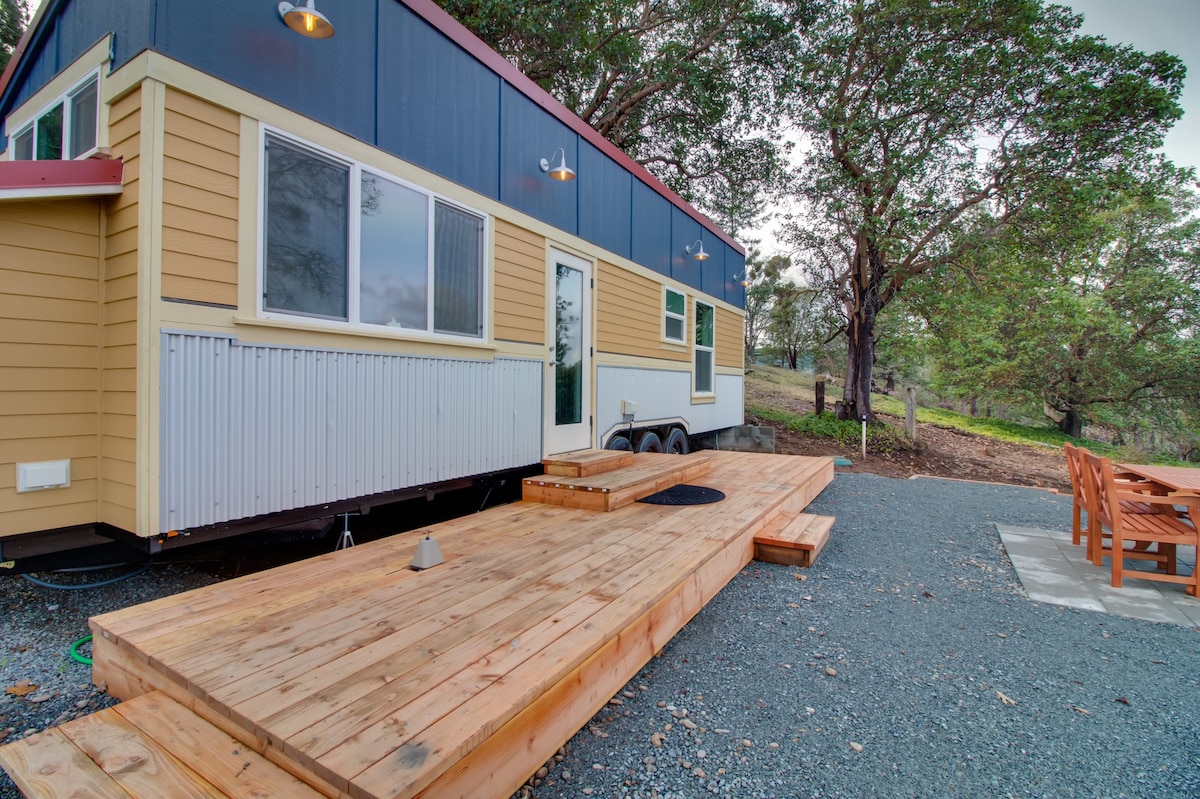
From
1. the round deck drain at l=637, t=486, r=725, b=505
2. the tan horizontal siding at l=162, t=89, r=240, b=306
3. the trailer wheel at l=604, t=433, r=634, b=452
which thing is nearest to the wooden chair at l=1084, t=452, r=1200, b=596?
the round deck drain at l=637, t=486, r=725, b=505

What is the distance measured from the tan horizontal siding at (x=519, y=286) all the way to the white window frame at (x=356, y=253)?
0.16 m

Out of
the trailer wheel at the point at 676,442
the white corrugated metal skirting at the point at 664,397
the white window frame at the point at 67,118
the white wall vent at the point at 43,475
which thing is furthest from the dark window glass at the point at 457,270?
the trailer wheel at the point at 676,442

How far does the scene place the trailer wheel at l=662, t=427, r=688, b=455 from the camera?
7102 mm

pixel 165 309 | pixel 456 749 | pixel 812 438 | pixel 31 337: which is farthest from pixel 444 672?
pixel 812 438

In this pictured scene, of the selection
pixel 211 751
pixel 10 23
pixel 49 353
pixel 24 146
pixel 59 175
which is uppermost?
pixel 10 23

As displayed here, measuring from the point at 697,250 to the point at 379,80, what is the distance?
5333 mm

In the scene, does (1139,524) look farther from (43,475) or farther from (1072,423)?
(1072,423)

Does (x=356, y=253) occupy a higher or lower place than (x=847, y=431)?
higher

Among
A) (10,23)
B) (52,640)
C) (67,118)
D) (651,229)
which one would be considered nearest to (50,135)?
(67,118)

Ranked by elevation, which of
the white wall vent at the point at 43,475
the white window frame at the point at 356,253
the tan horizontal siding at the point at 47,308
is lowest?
the white wall vent at the point at 43,475

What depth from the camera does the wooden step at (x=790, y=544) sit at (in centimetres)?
363

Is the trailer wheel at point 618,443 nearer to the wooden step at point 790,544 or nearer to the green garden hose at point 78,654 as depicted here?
the wooden step at point 790,544

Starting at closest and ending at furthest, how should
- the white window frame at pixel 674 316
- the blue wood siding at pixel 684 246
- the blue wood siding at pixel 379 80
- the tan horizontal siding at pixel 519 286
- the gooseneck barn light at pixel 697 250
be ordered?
the blue wood siding at pixel 379 80 < the tan horizontal siding at pixel 519 286 < the white window frame at pixel 674 316 < the blue wood siding at pixel 684 246 < the gooseneck barn light at pixel 697 250

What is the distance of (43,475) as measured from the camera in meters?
2.36
